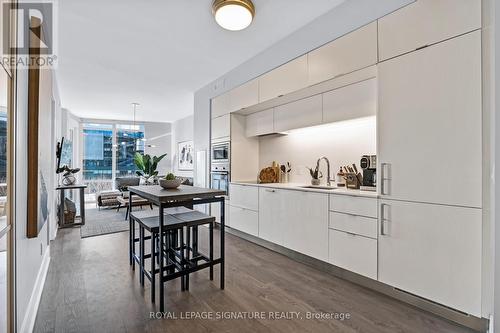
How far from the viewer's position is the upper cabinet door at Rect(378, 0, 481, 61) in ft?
5.73

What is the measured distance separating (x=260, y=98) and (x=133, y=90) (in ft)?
10.2

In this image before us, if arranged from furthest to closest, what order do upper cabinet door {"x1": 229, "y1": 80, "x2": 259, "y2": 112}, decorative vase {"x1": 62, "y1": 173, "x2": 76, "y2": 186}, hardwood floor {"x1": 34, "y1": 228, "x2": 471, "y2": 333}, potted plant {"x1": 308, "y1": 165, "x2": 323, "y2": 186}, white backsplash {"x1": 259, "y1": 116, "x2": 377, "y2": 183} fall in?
decorative vase {"x1": 62, "y1": 173, "x2": 76, "y2": 186} → upper cabinet door {"x1": 229, "y1": 80, "x2": 259, "y2": 112} → potted plant {"x1": 308, "y1": 165, "x2": 323, "y2": 186} → white backsplash {"x1": 259, "y1": 116, "x2": 377, "y2": 183} → hardwood floor {"x1": 34, "y1": 228, "x2": 471, "y2": 333}

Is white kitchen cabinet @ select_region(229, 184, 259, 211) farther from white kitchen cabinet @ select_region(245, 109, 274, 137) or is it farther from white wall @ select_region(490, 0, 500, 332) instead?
white wall @ select_region(490, 0, 500, 332)

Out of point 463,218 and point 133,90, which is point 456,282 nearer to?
point 463,218

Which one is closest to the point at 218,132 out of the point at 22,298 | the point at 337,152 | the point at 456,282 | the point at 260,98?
the point at 260,98

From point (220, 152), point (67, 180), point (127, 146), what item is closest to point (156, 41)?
point (220, 152)

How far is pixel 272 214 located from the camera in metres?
3.35

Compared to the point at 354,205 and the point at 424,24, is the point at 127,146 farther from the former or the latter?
the point at 424,24

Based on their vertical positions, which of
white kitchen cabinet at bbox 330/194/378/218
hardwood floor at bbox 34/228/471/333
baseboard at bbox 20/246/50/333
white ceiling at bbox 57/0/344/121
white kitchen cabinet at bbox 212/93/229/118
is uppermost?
white ceiling at bbox 57/0/344/121

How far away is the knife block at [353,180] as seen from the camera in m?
2.81

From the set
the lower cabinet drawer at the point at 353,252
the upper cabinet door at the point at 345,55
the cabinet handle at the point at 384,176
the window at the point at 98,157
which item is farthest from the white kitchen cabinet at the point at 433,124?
the window at the point at 98,157

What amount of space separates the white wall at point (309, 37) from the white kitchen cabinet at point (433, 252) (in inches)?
64.9

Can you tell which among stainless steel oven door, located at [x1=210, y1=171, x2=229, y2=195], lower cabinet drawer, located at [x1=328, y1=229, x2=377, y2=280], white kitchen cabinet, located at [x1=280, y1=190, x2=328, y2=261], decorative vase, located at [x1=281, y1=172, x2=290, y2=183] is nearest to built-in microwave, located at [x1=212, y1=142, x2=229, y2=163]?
stainless steel oven door, located at [x1=210, y1=171, x2=229, y2=195]

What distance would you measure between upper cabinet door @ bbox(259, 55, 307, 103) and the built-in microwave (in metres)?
1.07
